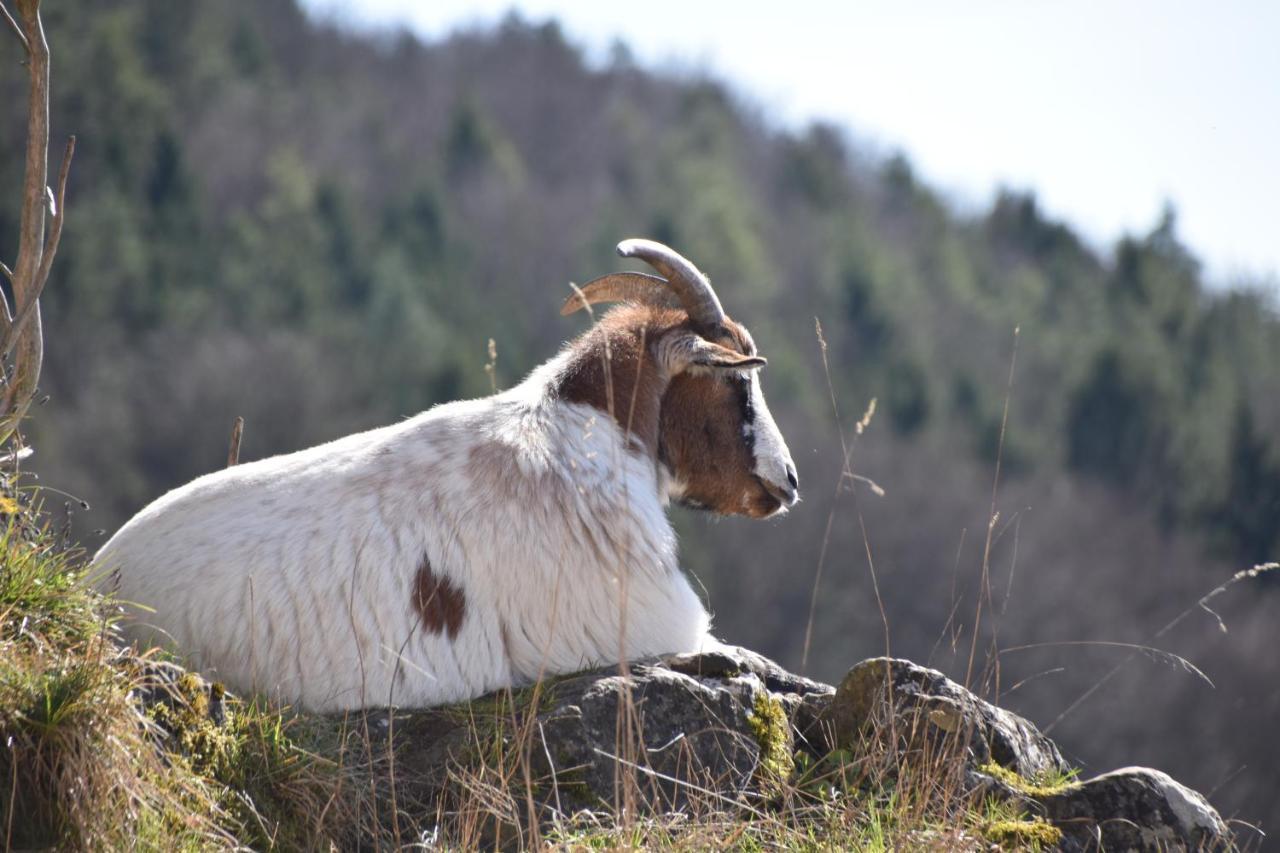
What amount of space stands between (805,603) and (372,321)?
81.3 ft

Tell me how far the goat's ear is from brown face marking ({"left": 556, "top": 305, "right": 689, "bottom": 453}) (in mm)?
83

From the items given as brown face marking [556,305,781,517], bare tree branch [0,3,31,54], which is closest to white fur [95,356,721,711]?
brown face marking [556,305,781,517]

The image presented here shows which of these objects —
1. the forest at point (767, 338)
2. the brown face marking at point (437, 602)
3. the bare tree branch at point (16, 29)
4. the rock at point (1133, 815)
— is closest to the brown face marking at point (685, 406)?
the brown face marking at point (437, 602)

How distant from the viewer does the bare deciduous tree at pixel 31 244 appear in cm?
534

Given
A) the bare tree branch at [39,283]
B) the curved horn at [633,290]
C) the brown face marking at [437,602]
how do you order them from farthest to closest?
the curved horn at [633,290], the brown face marking at [437,602], the bare tree branch at [39,283]

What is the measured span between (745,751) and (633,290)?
265 centimetres

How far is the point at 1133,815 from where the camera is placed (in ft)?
16.5

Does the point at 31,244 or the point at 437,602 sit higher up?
the point at 31,244

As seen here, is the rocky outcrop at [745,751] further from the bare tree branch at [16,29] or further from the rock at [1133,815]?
the bare tree branch at [16,29]

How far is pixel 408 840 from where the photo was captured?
4664 mm

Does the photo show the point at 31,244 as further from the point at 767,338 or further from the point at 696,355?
the point at 767,338

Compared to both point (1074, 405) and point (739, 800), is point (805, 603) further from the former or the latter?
point (739, 800)

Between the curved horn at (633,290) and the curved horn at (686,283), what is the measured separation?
174 mm

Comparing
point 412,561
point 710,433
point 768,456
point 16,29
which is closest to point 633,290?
point 710,433
